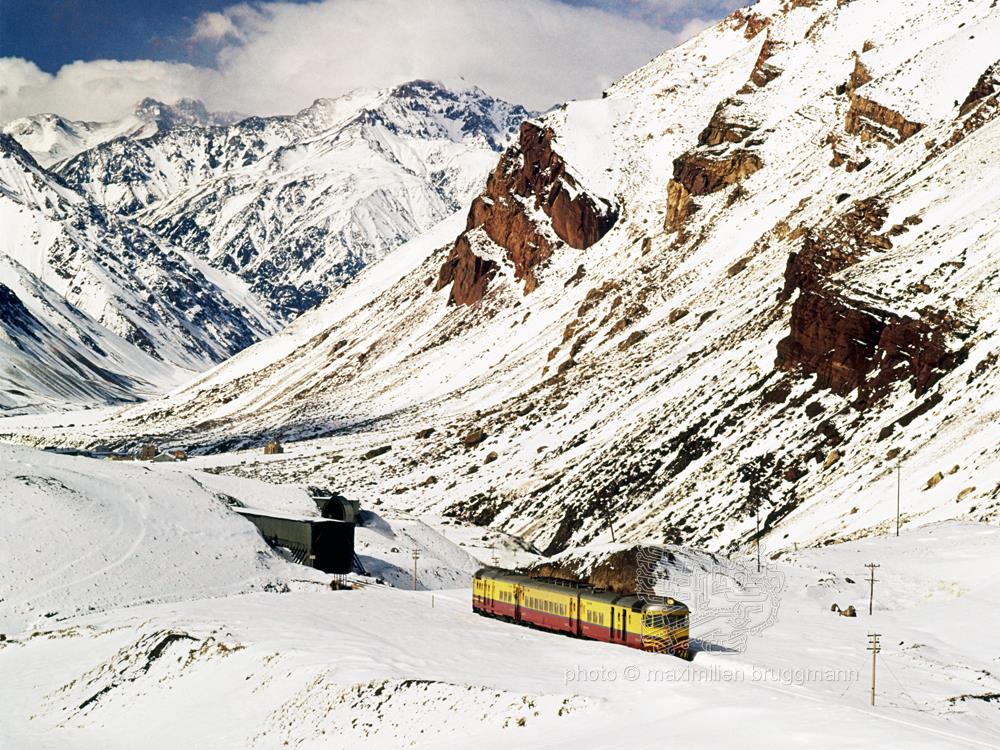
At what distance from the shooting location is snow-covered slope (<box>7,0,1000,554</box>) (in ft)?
301

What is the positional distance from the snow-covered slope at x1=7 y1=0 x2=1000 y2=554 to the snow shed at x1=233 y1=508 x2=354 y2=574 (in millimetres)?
27712

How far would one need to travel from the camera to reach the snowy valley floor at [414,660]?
3459 cm

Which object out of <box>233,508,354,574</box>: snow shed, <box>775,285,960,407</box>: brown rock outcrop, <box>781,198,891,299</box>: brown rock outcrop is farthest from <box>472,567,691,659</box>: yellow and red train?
<box>781,198,891,299</box>: brown rock outcrop

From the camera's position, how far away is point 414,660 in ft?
141

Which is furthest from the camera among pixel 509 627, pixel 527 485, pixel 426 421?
pixel 426 421

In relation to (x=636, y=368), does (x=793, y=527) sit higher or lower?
lower

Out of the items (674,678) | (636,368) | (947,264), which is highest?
(947,264)

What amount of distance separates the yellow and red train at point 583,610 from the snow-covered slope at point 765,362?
34745 millimetres

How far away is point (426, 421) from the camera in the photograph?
551 feet

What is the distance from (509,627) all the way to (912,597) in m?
22.2

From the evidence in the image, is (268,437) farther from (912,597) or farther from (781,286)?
(912,597)

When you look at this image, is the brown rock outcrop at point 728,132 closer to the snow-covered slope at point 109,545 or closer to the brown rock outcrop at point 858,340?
the brown rock outcrop at point 858,340

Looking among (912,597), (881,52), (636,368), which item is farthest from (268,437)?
(912,597)

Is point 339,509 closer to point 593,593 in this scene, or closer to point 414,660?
point 593,593
